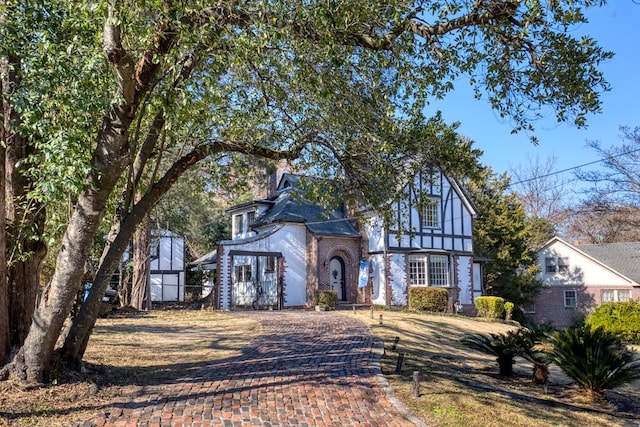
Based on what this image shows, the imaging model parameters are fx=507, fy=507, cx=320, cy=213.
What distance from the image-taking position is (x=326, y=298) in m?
22.9

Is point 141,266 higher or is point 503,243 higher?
point 503,243

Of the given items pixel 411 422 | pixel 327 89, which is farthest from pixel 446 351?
pixel 327 89

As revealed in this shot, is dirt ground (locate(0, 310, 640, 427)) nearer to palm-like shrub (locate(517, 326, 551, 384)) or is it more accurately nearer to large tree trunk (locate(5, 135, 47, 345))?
palm-like shrub (locate(517, 326, 551, 384))

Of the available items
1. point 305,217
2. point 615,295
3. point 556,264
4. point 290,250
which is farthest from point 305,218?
point 615,295

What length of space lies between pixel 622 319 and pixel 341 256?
12.8 metres

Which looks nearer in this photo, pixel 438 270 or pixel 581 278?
pixel 438 270

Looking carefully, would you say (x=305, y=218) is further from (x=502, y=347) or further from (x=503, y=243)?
(x=502, y=347)

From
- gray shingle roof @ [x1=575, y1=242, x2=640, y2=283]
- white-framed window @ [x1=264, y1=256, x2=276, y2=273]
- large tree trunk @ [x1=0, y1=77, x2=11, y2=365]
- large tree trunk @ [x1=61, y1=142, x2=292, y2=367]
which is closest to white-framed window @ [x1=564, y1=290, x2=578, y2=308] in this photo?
gray shingle roof @ [x1=575, y1=242, x2=640, y2=283]

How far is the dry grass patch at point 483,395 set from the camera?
6980mm

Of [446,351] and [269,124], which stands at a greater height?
[269,124]

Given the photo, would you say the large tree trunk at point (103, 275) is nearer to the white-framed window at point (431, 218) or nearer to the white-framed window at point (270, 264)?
the white-framed window at point (270, 264)

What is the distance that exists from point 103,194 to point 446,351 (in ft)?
32.2

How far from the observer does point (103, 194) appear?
6.75 meters

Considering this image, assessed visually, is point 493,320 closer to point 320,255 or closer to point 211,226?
point 320,255
